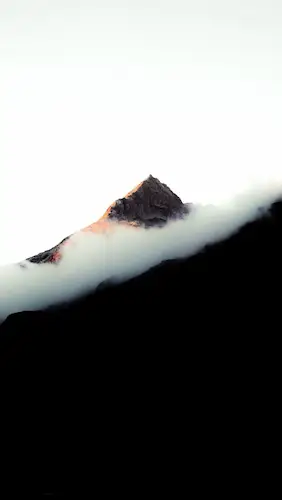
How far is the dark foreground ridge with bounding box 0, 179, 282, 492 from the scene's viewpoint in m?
Result: 44.5

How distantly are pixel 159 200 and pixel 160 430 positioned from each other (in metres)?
40.9

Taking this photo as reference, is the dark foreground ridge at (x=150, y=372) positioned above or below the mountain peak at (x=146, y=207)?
below

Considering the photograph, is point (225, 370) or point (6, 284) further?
point (6, 284)

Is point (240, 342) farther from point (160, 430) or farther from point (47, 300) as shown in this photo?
point (47, 300)

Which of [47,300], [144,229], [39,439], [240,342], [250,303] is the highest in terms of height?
[144,229]

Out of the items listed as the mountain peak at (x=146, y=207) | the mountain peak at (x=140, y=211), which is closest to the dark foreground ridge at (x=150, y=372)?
the mountain peak at (x=140, y=211)

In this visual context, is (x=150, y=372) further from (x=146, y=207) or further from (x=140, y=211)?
(x=146, y=207)

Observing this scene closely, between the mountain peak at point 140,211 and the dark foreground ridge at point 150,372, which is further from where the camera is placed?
the mountain peak at point 140,211

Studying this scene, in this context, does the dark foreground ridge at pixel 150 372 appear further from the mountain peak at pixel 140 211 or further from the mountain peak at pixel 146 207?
the mountain peak at pixel 146 207

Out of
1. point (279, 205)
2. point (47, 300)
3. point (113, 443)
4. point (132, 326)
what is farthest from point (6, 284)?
point (279, 205)

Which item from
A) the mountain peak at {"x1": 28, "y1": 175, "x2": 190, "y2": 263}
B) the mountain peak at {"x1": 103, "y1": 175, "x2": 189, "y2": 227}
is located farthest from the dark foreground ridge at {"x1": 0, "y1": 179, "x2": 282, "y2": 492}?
the mountain peak at {"x1": 103, "y1": 175, "x2": 189, "y2": 227}

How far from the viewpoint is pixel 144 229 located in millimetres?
74062

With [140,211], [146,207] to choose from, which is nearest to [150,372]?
[140,211]

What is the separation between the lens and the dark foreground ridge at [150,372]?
4453 cm
